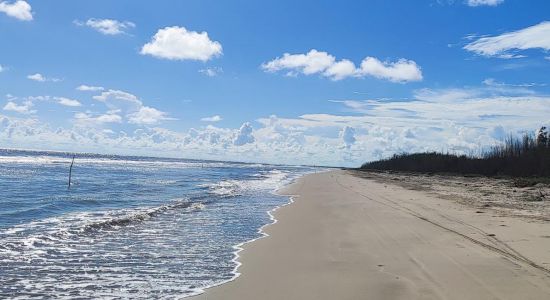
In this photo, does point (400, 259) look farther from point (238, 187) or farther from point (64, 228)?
point (238, 187)

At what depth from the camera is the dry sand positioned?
21.2ft

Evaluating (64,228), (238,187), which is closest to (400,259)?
(64,228)

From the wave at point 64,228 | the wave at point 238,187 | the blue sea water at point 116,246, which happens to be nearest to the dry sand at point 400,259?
the blue sea water at point 116,246

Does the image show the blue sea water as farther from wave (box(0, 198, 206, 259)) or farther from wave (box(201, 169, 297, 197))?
wave (box(201, 169, 297, 197))

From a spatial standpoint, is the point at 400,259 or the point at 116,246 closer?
the point at 400,259

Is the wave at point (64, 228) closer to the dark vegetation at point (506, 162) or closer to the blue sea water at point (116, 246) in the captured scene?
the blue sea water at point (116, 246)

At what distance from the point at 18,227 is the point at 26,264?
488 centimetres

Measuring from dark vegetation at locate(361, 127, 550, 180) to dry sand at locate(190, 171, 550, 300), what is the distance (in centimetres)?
2037

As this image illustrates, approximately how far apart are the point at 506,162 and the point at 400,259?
164 feet

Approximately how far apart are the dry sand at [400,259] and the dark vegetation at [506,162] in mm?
20374

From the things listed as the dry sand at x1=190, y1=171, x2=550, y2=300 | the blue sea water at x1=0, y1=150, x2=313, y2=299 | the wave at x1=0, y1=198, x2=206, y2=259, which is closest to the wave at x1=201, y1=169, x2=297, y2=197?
the blue sea water at x1=0, y1=150, x2=313, y2=299

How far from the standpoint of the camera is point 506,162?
172 ft

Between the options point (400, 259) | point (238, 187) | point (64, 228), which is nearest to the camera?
point (400, 259)

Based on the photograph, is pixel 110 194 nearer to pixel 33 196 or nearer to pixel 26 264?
pixel 33 196
